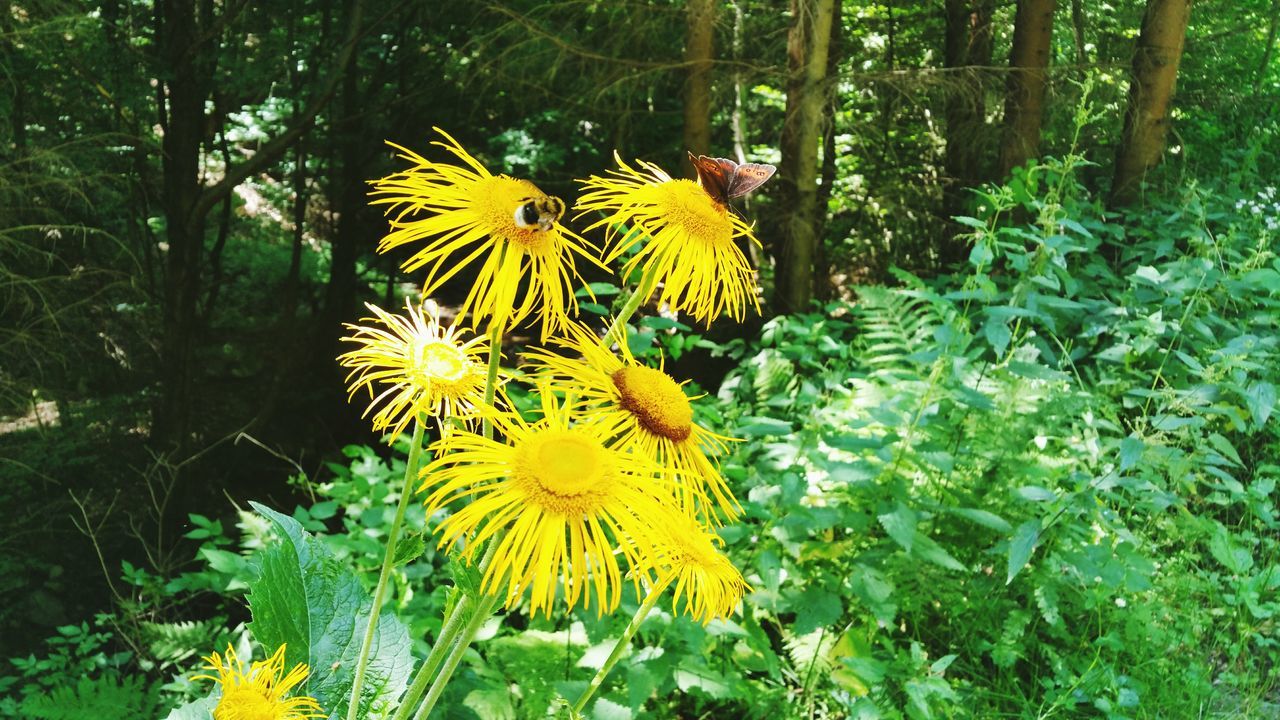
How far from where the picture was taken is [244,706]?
80 centimetres

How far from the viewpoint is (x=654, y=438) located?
0.88m

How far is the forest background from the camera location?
2270 mm

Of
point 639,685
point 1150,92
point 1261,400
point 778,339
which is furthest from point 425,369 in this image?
point 1150,92

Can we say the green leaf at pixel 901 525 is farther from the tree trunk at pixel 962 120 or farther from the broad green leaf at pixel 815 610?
the tree trunk at pixel 962 120

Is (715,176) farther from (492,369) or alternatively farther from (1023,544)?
(1023,544)

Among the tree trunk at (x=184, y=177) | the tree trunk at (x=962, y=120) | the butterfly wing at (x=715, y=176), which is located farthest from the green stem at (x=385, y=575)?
the tree trunk at (x=962, y=120)

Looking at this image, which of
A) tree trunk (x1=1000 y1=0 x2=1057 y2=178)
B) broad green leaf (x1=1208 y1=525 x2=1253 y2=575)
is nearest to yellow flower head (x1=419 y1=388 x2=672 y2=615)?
broad green leaf (x1=1208 y1=525 x2=1253 y2=575)

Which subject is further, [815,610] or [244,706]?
[815,610]

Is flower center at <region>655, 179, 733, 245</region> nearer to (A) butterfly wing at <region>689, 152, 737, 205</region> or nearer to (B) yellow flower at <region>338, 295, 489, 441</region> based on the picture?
(A) butterfly wing at <region>689, 152, 737, 205</region>

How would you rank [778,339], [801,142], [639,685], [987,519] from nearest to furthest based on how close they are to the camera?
[639,685] → [987,519] → [778,339] → [801,142]

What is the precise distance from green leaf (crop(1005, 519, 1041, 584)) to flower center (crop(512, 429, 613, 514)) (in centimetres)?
161

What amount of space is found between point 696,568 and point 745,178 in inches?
16.5

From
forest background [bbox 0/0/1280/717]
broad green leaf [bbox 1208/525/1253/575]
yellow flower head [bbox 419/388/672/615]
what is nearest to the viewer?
yellow flower head [bbox 419/388/672/615]

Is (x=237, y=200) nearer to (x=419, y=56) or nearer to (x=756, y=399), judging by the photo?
(x=419, y=56)
